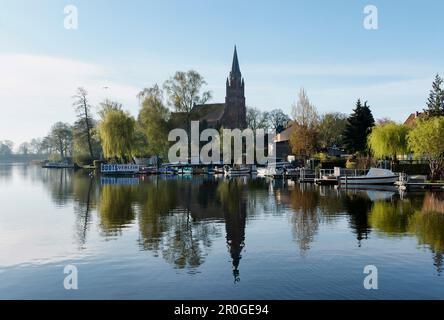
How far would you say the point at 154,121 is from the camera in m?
94.1

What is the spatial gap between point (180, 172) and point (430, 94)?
155ft

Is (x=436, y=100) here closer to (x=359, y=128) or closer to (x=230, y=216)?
(x=359, y=128)

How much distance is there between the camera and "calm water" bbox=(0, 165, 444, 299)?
1585cm

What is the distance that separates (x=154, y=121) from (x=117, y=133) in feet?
27.5

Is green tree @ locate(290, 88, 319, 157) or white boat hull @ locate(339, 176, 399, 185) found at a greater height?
green tree @ locate(290, 88, 319, 157)

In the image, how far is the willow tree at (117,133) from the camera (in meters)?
89.2

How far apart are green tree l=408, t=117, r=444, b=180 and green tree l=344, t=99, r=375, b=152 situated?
713 inches

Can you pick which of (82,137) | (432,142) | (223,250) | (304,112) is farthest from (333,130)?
(223,250)

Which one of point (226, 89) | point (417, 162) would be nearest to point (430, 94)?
point (417, 162)

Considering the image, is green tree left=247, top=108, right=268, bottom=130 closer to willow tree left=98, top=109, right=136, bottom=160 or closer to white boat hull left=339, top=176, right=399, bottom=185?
willow tree left=98, top=109, right=136, bottom=160

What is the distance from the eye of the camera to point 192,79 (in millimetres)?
97250

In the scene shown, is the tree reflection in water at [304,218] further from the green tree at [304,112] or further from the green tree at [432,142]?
the green tree at [304,112]

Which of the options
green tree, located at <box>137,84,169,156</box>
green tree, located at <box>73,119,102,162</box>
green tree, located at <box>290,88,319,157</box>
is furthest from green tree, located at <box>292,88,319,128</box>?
green tree, located at <box>73,119,102,162</box>

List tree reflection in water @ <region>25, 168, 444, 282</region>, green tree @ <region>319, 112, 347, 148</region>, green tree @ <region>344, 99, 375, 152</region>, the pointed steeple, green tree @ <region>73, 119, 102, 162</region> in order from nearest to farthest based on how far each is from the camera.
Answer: tree reflection in water @ <region>25, 168, 444, 282</region> → green tree @ <region>344, 99, 375, 152</region> → green tree @ <region>319, 112, 347, 148</region> → green tree @ <region>73, 119, 102, 162</region> → the pointed steeple
